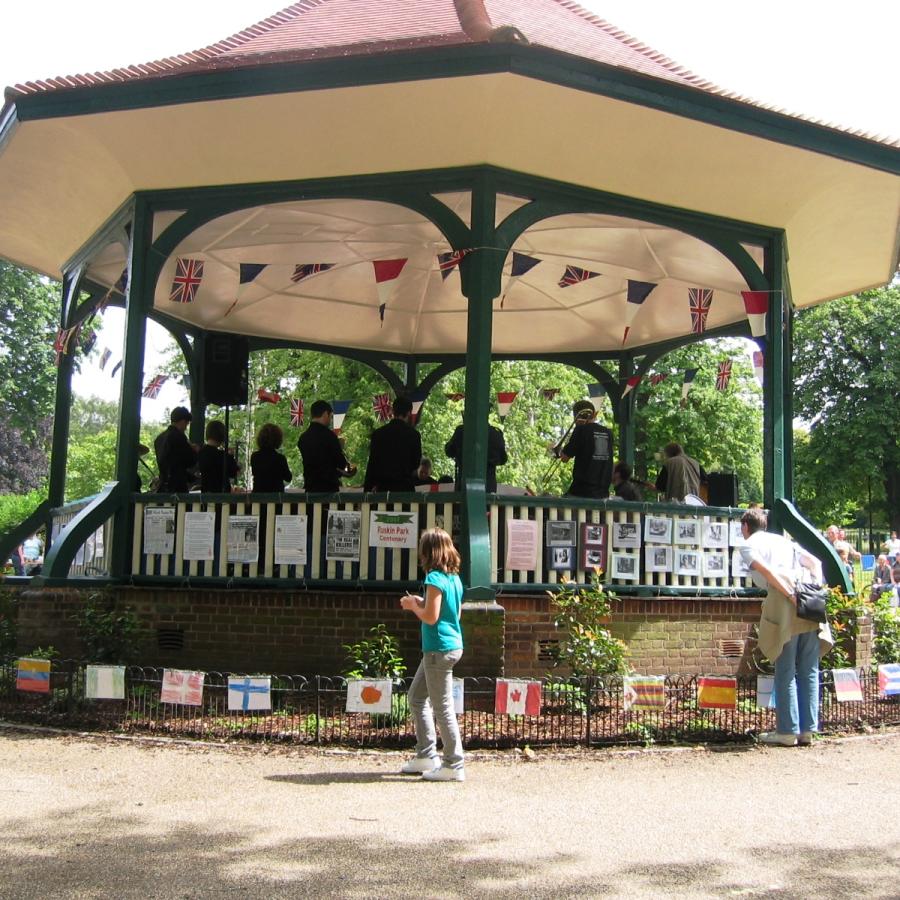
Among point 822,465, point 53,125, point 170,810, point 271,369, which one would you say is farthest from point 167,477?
point 822,465

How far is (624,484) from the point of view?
41.0ft

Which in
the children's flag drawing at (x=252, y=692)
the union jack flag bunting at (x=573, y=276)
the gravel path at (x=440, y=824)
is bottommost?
the gravel path at (x=440, y=824)

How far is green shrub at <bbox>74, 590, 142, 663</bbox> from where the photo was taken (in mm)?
9734

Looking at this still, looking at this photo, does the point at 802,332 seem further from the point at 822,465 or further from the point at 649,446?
the point at 649,446

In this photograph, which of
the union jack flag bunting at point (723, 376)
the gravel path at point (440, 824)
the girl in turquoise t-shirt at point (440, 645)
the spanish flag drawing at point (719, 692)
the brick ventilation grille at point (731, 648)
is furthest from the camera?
the union jack flag bunting at point (723, 376)

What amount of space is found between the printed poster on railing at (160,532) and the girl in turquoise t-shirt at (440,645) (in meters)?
4.19

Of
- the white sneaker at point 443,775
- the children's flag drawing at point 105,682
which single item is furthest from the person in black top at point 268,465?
the white sneaker at point 443,775

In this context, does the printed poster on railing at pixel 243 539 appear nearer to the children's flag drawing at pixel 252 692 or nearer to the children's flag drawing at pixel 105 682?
the children's flag drawing at pixel 105 682

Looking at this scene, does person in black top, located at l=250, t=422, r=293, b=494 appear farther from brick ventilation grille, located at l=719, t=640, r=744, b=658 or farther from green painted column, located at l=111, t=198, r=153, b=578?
brick ventilation grille, located at l=719, t=640, r=744, b=658

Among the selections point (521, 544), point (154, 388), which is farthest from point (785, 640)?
point (154, 388)

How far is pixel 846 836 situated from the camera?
19.3 feet

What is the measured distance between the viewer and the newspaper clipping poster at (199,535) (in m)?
10.4

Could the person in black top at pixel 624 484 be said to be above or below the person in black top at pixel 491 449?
below

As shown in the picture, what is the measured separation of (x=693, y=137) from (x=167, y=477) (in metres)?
6.55
